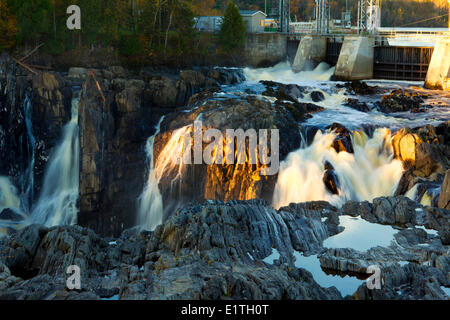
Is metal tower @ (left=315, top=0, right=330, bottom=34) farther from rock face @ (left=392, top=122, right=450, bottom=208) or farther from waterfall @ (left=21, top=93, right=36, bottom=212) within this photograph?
waterfall @ (left=21, top=93, right=36, bottom=212)

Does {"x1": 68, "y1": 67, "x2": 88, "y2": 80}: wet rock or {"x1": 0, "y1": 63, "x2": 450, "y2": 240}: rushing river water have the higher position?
{"x1": 68, "y1": 67, "x2": 88, "y2": 80}: wet rock

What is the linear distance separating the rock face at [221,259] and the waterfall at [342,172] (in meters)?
5.05

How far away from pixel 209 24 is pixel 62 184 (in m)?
28.0

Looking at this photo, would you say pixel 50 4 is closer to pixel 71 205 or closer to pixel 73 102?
pixel 73 102

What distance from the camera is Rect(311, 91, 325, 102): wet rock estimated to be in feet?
114

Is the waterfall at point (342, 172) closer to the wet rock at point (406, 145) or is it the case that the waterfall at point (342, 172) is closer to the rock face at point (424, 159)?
the wet rock at point (406, 145)

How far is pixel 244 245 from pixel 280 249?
1.01 metres

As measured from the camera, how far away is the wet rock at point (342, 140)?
971 inches

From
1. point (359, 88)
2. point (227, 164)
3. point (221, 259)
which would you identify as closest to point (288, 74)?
point (359, 88)

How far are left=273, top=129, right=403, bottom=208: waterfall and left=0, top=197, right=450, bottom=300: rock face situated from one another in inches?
199

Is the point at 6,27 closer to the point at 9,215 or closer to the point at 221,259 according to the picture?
the point at 9,215

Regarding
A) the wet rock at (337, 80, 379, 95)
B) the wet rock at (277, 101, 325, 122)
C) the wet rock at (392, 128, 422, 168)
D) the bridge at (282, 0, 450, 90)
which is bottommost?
the wet rock at (392, 128, 422, 168)

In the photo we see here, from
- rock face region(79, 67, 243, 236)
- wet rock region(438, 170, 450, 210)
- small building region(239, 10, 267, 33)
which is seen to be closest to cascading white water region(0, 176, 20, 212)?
rock face region(79, 67, 243, 236)

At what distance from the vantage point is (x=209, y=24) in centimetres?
5122
